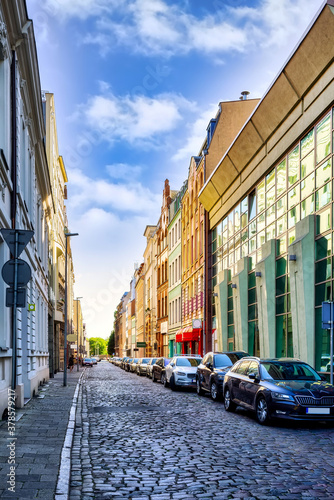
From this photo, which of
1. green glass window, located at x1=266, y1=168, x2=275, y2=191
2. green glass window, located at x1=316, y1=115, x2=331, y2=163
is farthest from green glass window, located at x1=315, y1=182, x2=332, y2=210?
green glass window, located at x1=266, y1=168, x2=275, y2=191

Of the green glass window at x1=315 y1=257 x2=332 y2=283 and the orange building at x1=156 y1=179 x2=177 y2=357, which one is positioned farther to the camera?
the orange building at x1=156 y1=179 x2=177 y2=357

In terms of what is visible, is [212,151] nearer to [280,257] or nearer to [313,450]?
[280,257]

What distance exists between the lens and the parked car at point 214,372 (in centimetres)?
1825

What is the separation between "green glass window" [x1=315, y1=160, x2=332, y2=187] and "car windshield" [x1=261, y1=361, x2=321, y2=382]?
269 inches

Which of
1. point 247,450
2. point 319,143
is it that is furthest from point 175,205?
point 247,450

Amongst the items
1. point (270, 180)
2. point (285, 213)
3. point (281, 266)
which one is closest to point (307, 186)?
point (285, 213)

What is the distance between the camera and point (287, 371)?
1329 centimetres

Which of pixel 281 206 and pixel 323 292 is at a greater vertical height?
pixel 281 206

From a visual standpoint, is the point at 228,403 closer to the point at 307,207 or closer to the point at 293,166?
the point at 307,207

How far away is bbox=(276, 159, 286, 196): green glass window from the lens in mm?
23200

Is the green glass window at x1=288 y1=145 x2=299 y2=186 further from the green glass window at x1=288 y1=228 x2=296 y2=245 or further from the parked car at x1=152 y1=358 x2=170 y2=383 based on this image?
the parked car at x1=152 y1=358 x2=170 y2=383

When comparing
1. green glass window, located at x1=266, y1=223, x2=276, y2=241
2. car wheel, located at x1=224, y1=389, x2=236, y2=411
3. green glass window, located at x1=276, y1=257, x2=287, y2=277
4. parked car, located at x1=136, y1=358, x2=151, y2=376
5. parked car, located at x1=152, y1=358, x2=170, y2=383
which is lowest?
parked car, located at x1=136, y1=358, x2=151, y2=376

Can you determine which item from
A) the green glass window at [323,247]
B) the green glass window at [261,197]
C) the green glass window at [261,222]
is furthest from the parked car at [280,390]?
the green glass window at [261,197]

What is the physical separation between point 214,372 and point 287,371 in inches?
219
